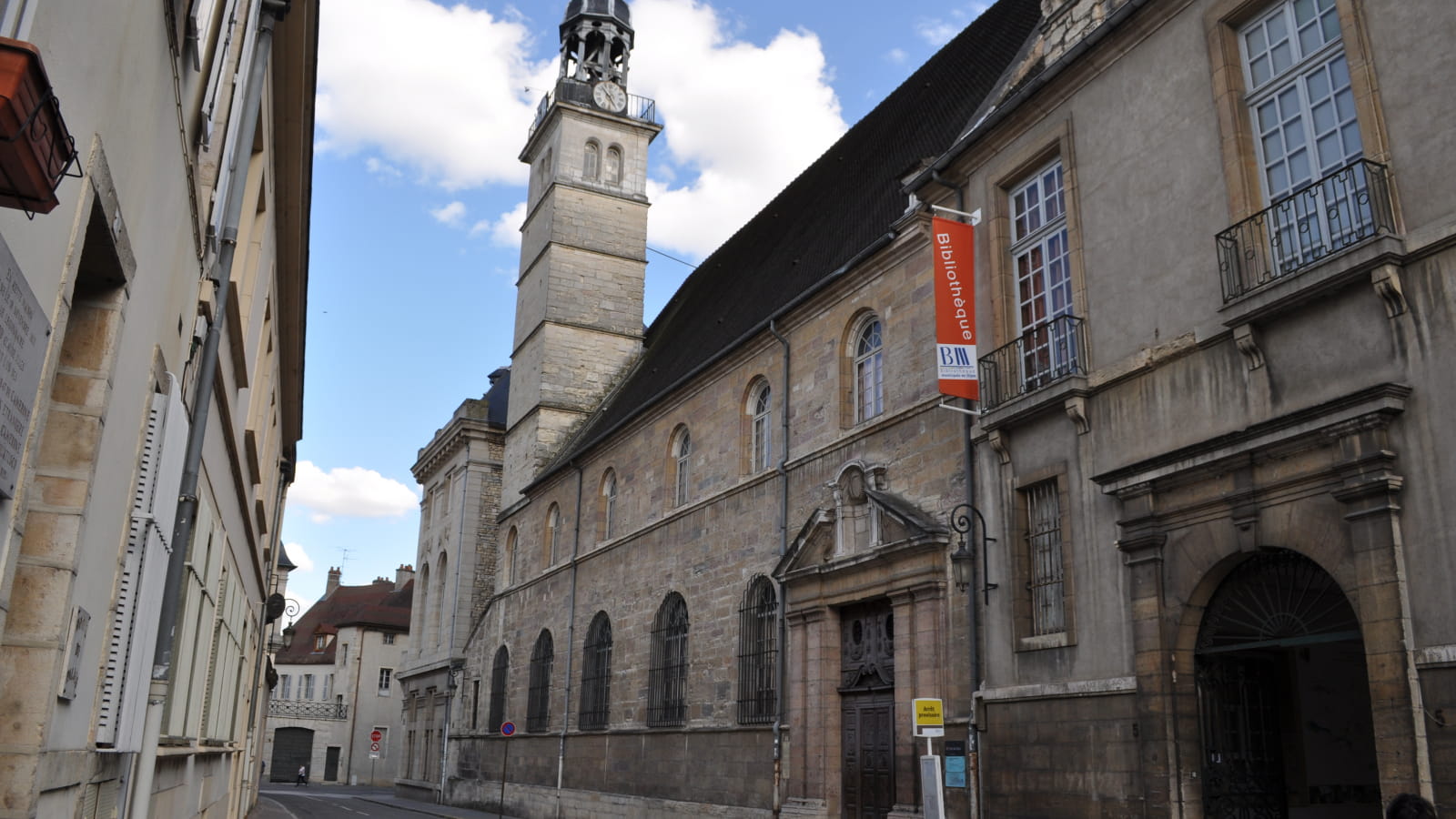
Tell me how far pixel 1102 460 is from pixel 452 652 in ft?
93.0

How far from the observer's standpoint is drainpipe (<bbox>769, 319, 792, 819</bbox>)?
52.2ft

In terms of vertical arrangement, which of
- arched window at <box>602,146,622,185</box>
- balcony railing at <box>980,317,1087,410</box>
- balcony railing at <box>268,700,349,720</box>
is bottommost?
balcony railing at <box>268,700,349,720</box>

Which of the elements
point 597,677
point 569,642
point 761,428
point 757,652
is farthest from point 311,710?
point 757,652

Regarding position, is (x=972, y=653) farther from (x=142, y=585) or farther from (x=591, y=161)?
(x=591, y=161)

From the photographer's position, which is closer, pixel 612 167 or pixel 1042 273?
pixel 1042 273

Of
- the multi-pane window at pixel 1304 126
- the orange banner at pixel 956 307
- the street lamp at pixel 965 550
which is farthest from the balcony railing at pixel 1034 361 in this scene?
the multi-pane window at pixel 1304 126

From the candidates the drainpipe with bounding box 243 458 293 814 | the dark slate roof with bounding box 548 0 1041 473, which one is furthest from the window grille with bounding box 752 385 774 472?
the drainpipe with bounding box 243 458 293 814

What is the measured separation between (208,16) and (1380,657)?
8.22 metres

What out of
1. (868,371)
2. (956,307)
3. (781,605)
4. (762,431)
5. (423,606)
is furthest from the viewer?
(423,606)

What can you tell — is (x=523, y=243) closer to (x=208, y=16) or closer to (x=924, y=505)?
(x=924, y=505)

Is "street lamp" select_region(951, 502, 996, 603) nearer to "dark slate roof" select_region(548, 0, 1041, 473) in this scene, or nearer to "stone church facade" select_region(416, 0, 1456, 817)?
"stone church facade" select_region(416, 0, 1456, 817)

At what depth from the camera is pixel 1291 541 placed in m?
8.68

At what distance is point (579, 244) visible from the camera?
33969 mm

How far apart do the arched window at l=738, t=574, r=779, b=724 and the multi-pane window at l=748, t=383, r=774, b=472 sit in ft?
6.68
